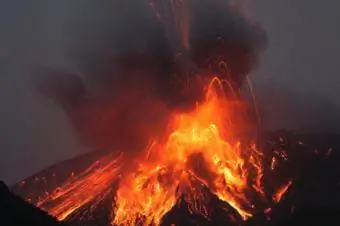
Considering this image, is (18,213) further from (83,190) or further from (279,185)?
(279,185)

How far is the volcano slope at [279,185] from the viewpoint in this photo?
74.1 m

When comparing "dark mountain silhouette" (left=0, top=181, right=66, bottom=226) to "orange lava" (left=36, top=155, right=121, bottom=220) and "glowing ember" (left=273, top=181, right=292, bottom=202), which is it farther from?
"glowing ember" (left=273, top=181, right=292, bottom=202)

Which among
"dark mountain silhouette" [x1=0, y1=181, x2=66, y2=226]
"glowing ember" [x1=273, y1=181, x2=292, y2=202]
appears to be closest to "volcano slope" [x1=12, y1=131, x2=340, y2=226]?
"glowing ember" [x1=273, y1=181, x2=292, y2=202]

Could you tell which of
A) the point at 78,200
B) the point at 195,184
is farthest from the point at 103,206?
the point at 195,184

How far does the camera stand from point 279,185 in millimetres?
85188

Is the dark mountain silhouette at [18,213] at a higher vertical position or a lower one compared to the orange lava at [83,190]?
higher

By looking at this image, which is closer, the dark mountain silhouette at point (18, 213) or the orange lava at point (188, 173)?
the dark mountain silhouette at point (18, 213)

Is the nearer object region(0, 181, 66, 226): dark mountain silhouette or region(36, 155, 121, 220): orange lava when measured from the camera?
region(0, 181, 66, 226): dark mountain silhouette

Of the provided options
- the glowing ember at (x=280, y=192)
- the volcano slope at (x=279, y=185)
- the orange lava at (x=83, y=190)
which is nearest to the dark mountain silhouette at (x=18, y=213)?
the volcano slope at (x=279, y=185)

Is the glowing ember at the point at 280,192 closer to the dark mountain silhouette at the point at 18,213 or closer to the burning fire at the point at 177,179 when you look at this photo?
the burning fire at the point at 177,179

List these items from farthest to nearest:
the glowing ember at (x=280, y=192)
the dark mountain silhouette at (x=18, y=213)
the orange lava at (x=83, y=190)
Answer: the glowing ember at (x=280, y=192) < the orange lava at (x=83, y=190) < the dark mountain silhouette at (x=18, y=213)

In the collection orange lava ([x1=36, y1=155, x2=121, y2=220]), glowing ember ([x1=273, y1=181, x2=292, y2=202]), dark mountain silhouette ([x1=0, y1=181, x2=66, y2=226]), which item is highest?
dark mountain silhouette ([x1=0, y1=181, x2=66, y2=226])

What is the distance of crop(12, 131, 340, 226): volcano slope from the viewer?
74.1 meters

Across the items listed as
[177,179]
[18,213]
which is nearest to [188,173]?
[177,179]
